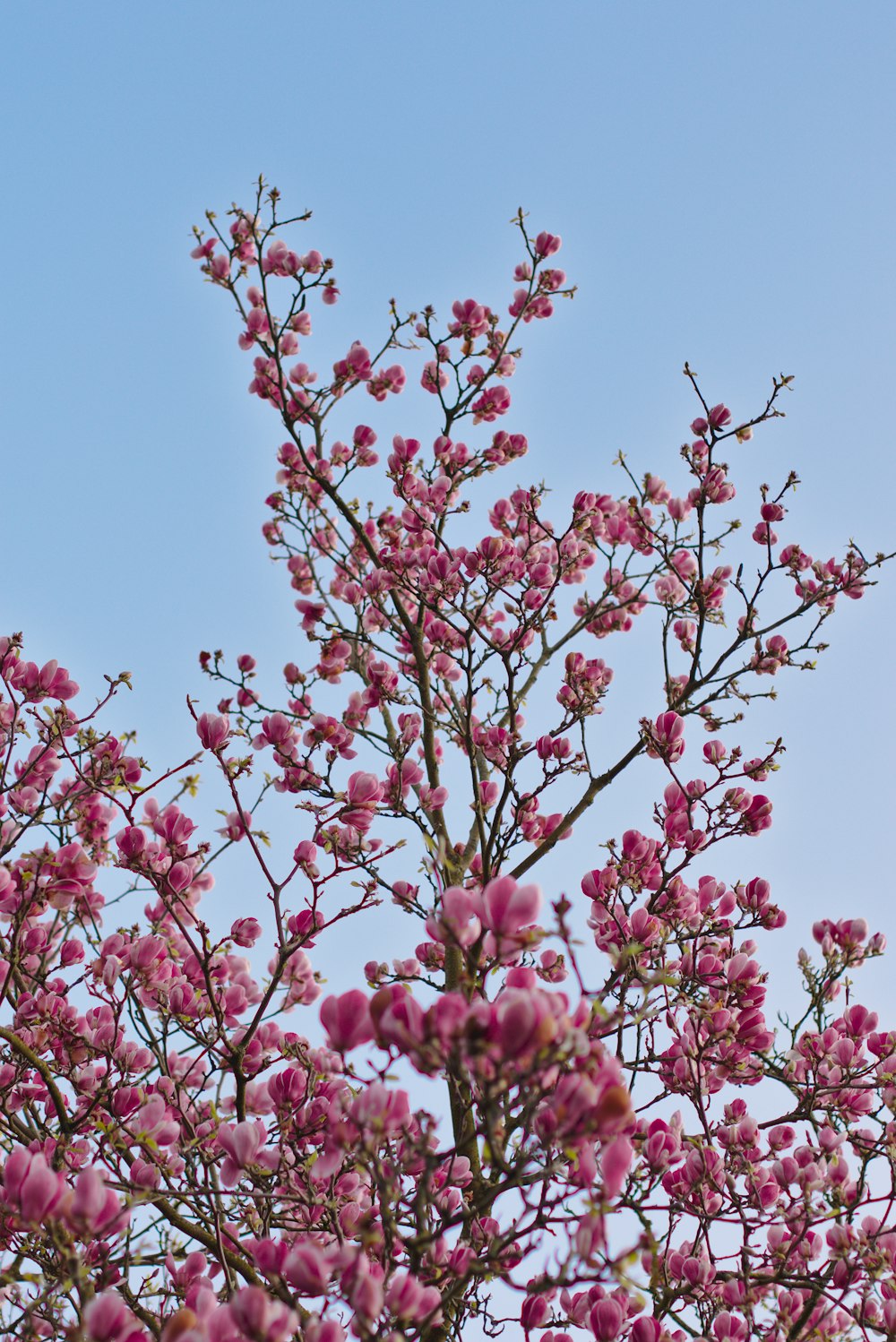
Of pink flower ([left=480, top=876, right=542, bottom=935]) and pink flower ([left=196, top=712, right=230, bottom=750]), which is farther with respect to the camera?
pink flower ([left=196, top=712, right=230, bottom=750])

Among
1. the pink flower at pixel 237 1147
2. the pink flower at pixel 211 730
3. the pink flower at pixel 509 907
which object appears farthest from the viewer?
the pink flower at pixel 211 730

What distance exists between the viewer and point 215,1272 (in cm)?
333

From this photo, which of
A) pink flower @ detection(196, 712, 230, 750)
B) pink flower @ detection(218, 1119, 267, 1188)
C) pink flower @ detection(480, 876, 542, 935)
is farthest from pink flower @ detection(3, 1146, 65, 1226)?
pink flower @ detection(196, 712, 230, 750)

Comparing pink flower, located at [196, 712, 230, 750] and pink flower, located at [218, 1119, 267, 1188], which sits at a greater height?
pink flower, located at [196, 712, 230, 750]

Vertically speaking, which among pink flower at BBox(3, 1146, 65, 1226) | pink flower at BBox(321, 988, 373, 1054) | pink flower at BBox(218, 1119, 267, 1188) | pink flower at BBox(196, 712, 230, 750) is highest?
pink flower at BBox(196, 712, 230, 750)

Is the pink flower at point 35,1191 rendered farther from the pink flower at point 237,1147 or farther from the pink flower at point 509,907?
the pink flower at point 509,907

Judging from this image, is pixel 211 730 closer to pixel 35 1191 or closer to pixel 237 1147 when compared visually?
pixel 237 1147

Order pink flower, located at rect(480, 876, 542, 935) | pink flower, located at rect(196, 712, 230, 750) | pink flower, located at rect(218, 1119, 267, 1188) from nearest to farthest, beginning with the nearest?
1. pink flower, located at rect(480, 876, 542, 935)
2. pink flower, located at rect(218, 1119, 267, 1188)
3. pink flower, located at rect(196, 712, 230, 750)

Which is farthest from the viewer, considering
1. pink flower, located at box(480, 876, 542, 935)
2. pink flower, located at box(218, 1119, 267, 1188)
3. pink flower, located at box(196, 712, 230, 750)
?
pink flower, located at box(196, 712, 230, 750)

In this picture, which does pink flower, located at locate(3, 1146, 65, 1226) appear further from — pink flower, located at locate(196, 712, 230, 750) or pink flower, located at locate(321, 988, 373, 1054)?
pink flower, located at locate(196, 712, 230, 750)

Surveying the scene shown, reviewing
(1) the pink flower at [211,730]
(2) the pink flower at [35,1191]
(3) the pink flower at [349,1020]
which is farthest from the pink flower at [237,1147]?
(1) the pink flower at [211,730]

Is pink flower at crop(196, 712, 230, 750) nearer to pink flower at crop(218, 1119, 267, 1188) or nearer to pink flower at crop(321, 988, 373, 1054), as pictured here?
pink flower at crop(218, 1119, 267, 1188)

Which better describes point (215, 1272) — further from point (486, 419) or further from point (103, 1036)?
point (486, 419)

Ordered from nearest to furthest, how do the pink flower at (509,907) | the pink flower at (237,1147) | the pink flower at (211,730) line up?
1. the pink flower at (509,907)
2. the pink flower at (237,1147)
3. the pink flower at (211,730)
